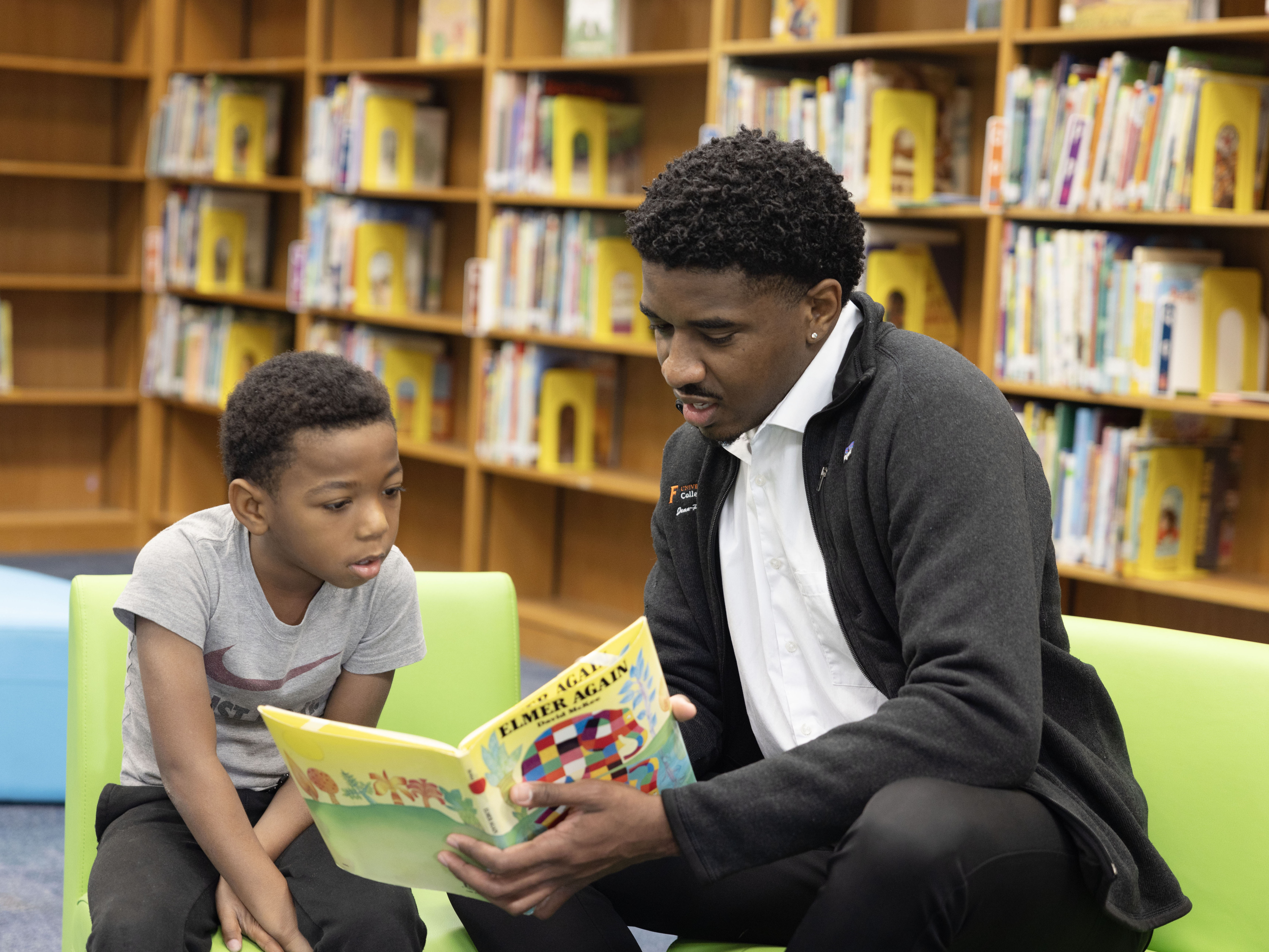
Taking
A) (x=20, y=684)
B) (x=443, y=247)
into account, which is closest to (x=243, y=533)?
(x=20, y=684)

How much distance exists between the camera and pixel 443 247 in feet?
14.2

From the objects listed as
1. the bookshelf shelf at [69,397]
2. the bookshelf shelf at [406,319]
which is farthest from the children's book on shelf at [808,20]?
the bookshelf shelf at [69,397]

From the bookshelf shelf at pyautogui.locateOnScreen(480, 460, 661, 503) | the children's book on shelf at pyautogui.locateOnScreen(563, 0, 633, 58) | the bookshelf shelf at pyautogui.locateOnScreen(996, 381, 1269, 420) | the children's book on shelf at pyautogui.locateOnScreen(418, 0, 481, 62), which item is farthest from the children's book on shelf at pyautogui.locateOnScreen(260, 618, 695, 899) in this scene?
the children's book on shelf at pyautogui.locateOnScreen(418, 0, 481, 62)

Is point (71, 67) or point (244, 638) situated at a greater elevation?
point (71, 67)

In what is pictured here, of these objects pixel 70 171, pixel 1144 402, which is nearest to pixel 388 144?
pixel 70 171

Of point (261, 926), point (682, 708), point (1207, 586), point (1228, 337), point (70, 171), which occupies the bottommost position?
point (261, 926)

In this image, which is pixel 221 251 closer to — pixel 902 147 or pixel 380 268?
pixel 380 268

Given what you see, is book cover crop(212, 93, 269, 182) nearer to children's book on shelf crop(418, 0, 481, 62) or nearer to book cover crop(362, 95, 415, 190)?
book cover crop(362, 95, 415, 190)

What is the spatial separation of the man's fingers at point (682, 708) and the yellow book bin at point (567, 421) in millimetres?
2492

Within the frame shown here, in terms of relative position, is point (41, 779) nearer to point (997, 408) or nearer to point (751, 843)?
point (751, 843)

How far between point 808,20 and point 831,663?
2.15m

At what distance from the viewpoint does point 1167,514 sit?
2725 mm

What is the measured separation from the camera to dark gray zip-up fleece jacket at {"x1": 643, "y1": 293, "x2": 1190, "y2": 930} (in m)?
1.18

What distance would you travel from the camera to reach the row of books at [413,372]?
419 centimetres
